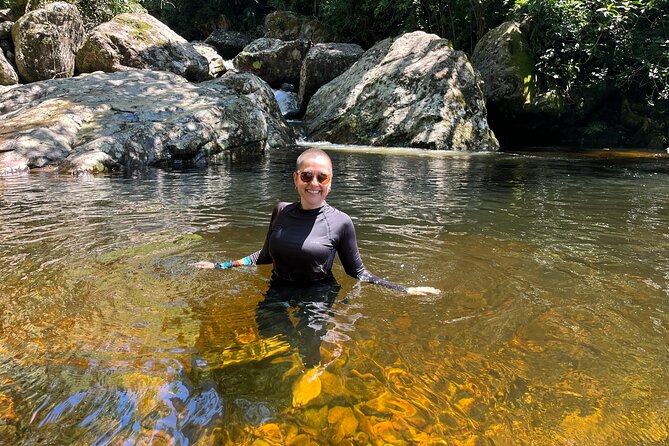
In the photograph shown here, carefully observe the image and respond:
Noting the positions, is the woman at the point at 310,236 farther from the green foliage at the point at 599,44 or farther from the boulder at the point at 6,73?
the green foliage at the point at 599,44

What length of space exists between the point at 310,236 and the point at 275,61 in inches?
759

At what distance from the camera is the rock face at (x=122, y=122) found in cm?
899

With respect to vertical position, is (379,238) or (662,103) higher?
(662,103)

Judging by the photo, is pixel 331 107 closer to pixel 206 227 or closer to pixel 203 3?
pixel 206 227

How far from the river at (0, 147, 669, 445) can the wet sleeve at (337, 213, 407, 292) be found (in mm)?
201

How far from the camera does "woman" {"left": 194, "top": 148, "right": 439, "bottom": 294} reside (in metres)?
2.77

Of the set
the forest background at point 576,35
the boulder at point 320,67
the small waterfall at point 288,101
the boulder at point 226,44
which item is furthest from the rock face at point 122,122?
the boulder at point 226,44

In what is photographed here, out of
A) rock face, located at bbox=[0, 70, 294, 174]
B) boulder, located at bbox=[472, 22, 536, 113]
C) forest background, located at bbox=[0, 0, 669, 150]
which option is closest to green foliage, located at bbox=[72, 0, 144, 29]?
forest background, located at bbox=[0, 0, 669, 150]

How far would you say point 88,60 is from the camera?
14.1 m

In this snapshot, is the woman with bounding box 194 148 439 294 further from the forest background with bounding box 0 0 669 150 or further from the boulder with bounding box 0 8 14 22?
the boulder with bounding box 0 8 14 22

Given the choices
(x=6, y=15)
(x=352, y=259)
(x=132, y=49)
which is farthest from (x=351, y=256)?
(x=6, y=15)

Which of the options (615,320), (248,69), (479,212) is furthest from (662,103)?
(615,320)

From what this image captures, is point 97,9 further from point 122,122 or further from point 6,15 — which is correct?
point 122,122

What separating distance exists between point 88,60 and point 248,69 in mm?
7648
